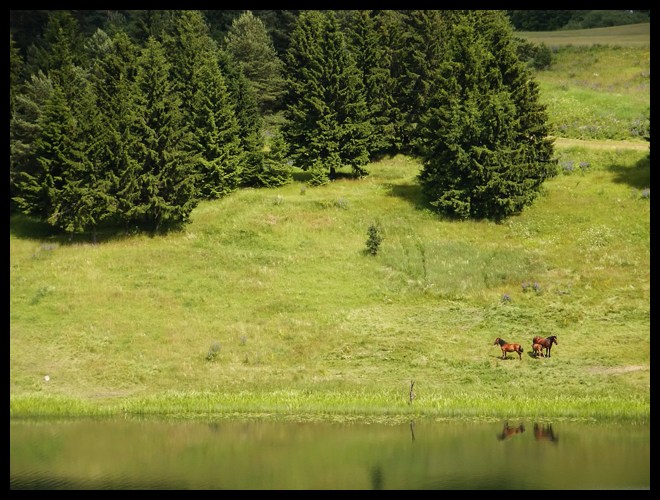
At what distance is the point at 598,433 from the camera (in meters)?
28.2

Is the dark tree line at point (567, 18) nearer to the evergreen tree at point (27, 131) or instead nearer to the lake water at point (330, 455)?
the evergreen tree at point (27, 131)

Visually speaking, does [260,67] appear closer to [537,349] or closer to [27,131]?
[27,131]

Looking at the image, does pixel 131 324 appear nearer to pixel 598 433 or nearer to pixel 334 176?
pixel 598 433

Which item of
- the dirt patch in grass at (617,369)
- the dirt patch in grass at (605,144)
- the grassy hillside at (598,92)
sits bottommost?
the dirt patch in grass at (617,369)

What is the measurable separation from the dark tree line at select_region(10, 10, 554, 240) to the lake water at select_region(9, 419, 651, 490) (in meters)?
30.6

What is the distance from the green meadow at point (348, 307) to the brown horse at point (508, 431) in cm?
179

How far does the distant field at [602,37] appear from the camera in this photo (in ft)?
350

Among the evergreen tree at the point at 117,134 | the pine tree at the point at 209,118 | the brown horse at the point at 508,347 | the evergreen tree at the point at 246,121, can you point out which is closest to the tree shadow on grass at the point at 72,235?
the evergreen tree at the point at 117,134

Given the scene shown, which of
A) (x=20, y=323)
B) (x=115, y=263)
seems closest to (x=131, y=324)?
(x=20, y=323)

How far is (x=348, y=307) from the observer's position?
156ft

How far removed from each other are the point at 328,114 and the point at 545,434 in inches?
1774

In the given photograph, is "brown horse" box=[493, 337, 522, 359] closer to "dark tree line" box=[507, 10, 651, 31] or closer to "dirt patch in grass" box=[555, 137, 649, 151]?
"dirt patch in grass" box=[555, 137, 649, 151]

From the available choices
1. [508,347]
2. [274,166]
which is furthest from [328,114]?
[508,347]

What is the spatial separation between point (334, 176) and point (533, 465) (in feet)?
160
